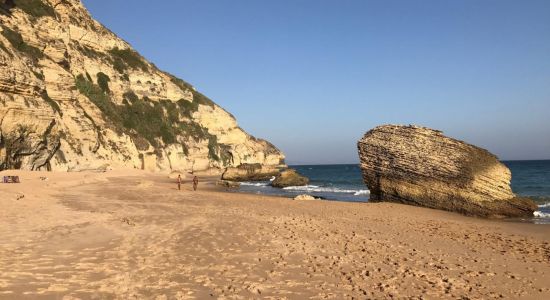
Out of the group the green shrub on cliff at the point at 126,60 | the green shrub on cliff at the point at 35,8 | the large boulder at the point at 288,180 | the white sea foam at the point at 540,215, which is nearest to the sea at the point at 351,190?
the white sea foam at the point at 540,215

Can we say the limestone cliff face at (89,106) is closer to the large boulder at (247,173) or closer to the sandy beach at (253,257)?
the large boulder at (247,173)

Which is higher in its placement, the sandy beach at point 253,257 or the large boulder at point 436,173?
the large boulder at point 436,173

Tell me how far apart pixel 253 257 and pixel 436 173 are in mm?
16973

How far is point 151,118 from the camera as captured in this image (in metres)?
65.9

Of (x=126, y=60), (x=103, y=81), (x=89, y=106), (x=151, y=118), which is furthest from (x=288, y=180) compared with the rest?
(x=126, y=60)

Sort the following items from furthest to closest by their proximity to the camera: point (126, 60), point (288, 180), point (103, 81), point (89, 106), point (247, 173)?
point (126, 60)
point (103, 81)
point (247, 173)
point (89, 106)
point (288, 180)

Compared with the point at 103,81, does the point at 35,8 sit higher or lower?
higher

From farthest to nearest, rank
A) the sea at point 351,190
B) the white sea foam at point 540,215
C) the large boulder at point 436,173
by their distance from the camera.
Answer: the sea at point 351,190 < the large boulder at point 436,173 < the white sea foam at point 540,215

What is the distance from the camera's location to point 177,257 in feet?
30.4

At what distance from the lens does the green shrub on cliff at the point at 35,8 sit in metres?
49.0

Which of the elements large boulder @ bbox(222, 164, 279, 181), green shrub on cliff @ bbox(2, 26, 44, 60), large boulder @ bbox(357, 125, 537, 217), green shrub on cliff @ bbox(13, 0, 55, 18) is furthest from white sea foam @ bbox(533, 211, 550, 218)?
green shrub on cliff @ bbox(13, 0, 55, 18)

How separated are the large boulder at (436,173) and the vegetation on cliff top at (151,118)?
137 ft

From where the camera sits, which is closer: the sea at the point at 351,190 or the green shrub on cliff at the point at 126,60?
the sea at the point at 351,190

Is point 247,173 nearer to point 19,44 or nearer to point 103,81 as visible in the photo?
point 103,81
